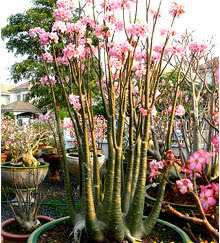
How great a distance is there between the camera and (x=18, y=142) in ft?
16.0

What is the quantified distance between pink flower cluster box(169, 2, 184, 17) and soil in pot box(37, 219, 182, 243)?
1.68 m

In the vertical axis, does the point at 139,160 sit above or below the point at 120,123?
below

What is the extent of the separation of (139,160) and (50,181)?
4088 mm

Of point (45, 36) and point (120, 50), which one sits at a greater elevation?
point (45, 36)

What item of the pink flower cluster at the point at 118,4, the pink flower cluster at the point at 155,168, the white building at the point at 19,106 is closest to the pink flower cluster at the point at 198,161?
the pink flower cluster at the point at 155,168

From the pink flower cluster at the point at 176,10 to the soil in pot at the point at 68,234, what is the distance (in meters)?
1.68

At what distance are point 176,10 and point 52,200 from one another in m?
3.71

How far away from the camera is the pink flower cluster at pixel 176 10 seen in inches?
76.3

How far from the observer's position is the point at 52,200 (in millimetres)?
4660

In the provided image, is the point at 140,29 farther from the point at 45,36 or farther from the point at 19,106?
the point at 19,106

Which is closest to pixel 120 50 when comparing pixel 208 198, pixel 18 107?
pixel 208 198

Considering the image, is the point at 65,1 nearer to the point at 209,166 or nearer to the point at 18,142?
the point at 209,166

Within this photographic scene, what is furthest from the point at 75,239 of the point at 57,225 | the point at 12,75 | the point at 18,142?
the point at 12,75

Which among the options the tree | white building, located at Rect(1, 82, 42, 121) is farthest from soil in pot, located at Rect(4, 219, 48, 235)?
white building, located at Rect(1, 82, 42, 121)
